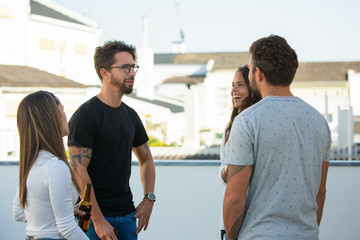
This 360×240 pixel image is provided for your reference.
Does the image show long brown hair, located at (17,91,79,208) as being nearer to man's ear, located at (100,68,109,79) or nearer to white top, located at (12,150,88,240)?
white top, located at (12,150,88,240)

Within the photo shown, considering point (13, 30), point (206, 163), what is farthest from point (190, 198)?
point (13, 30)

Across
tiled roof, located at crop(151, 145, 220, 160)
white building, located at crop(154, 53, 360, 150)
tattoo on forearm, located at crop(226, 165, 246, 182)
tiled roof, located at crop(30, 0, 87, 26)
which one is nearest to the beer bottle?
tattoo on forearm, located at crop(226, 165, 246, 182)

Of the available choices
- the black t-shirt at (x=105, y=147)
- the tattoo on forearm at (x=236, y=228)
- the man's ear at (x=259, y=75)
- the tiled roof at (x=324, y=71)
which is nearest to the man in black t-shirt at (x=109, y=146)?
the black t-shirt at (x=105, y=147)

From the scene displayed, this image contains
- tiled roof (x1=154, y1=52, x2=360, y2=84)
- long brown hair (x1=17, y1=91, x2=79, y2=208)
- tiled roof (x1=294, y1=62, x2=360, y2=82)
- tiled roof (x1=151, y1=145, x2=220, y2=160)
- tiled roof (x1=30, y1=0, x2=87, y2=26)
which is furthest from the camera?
tiled roof (x1=294, y1=62, x2=360, y2=82)

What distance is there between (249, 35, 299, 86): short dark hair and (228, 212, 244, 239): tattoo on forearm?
424 mm

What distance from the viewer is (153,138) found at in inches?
333

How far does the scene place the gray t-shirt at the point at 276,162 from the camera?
1.47 m

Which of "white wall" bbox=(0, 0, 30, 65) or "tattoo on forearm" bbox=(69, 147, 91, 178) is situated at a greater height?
"white wall" bbox=(0, 0, 30, 65)

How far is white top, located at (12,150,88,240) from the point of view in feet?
5.10

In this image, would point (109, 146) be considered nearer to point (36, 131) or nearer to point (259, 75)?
point (36, 131)

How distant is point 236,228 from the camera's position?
1.54m

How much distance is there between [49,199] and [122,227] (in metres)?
0.61

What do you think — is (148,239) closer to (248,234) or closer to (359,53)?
(248,234)

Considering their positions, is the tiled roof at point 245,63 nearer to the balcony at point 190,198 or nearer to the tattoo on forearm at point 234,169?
the balcony at point 190,198
